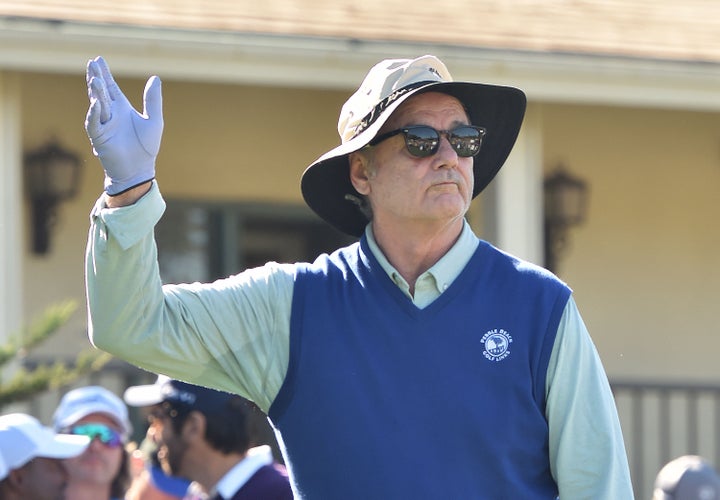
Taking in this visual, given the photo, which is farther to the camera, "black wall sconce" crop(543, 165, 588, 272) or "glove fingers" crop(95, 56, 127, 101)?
"black wall sconce" crop(543, 165, 588, 272)

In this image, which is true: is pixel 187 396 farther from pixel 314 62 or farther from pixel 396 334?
pixel 314 62

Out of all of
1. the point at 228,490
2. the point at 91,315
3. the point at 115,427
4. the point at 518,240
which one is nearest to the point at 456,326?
the point at 91,315

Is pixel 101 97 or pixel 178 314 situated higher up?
pixel 101 97

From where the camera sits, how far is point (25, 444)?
186 inches

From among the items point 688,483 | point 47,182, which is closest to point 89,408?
point 47,182

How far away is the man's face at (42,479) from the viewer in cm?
465

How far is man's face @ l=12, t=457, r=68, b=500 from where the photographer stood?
4648 millimetres

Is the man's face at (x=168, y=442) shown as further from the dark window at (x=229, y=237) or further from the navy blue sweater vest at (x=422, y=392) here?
the dark window at (x=229, y=237)

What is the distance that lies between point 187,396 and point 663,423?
4.49 metres

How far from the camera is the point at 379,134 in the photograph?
3.48m

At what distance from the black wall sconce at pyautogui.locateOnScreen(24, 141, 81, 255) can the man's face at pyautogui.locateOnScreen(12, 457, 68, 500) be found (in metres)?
4.04

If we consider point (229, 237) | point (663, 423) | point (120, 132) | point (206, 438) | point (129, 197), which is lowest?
point (663, 423)

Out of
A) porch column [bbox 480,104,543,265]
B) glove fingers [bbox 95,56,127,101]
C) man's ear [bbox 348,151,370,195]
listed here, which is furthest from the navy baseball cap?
→ porch column [bbox 480,104,543,265]

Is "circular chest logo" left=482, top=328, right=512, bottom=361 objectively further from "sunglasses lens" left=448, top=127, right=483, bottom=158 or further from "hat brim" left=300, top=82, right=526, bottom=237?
"hat brim" left=300, top=82, right=526, bottom=237
